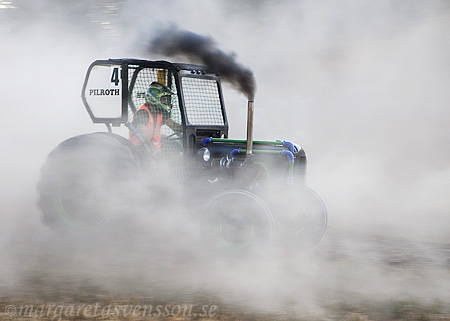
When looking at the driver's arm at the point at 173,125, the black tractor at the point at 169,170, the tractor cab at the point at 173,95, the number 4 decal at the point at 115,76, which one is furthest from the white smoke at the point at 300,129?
the number 4 decal at the point at 115,76

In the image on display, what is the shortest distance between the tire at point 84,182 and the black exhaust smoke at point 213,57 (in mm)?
1319

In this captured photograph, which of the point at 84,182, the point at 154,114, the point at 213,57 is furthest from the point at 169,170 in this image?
the point at 213,57

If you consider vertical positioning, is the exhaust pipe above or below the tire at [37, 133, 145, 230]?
above

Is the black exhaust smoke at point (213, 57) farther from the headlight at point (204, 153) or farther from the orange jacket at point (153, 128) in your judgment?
the orange jacket at point (153, 128)

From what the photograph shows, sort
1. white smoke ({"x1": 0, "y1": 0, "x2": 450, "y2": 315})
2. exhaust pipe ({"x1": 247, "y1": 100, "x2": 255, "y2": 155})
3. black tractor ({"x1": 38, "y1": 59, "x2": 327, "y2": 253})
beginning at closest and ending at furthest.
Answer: white smoke ({"x1": 0, "y1": 0, "x2": 450, "y2": 315})
exhaust pipe ({"x1": 247, "y1": 100, "x2": 255, "y2": 155})
black tractor ({"x1": 38, "y1": 59, "x2": 327, "y2": 253})

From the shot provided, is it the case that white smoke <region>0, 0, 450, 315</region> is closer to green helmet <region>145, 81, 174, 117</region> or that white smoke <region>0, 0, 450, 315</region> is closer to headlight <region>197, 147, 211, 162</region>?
headlight <region>197, 147, 211, 162</region>

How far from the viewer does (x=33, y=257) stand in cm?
534

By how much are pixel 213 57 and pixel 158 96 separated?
878mm

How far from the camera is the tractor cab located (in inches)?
229

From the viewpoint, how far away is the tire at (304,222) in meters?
5.88

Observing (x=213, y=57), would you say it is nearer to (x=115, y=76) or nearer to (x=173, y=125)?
(x=173, y=125)

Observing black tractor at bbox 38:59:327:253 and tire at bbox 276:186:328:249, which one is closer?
black tractor at bbox 38:59:327:253

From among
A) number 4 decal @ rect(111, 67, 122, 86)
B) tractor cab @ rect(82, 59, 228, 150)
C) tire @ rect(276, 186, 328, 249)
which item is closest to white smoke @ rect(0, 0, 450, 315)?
tire @ rect(276, 186, 328, 249)

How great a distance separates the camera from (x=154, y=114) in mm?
5848
